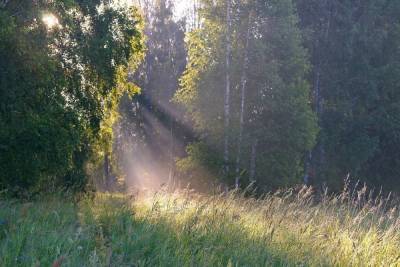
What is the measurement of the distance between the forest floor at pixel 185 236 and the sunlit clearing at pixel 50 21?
527cm

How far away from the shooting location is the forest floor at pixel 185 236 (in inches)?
192

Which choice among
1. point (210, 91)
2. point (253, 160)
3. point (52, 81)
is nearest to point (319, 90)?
point (253, 160)

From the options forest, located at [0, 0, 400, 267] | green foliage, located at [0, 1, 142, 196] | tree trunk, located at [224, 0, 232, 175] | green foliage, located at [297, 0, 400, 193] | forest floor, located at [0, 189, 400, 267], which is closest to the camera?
forest floor, located at [0, 189, 400, 267]

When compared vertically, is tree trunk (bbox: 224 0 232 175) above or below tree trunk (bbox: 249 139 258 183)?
above

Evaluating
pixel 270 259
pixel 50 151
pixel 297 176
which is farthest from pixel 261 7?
pixel 270 259

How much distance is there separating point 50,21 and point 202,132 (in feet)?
38.3

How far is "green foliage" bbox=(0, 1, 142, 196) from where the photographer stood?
1075 centimetres

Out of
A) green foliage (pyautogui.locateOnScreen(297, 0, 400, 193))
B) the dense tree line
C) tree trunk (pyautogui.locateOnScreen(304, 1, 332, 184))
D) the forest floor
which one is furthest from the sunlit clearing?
tree trunk (pyautogui.locateOnScreen(304, 1, 332, 184))

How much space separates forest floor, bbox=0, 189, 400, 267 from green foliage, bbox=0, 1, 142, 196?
13.3 ft

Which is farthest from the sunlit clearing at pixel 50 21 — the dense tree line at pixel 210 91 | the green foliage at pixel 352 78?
the green foliage at pixel 352 78

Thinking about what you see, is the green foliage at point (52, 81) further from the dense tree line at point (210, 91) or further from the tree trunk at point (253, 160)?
the tree trunk at point (253, 160)

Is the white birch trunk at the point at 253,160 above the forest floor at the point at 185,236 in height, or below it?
below

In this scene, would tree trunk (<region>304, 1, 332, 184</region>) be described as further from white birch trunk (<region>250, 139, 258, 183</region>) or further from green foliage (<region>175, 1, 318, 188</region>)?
white birch trunk (<region>250, 139, 258, 183</region>)

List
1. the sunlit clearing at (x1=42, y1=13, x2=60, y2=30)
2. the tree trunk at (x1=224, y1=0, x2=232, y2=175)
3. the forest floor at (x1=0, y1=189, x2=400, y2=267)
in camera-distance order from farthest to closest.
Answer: the tree trunk at (x1=224, y1=0, x2=232, y2=175)
the sunlit clearing at (x1=42, y1=13, x2=60, y2=30)
the forest floor at (x1=0, y1=189, x2=400, y2=267)
